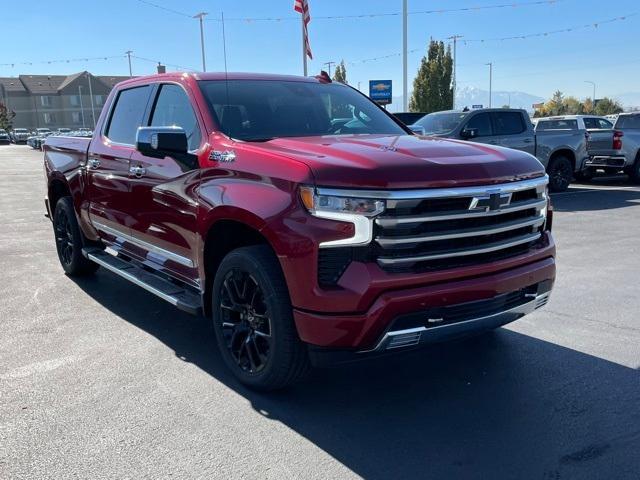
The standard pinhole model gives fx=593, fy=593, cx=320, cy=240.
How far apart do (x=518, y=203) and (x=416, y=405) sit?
1362mm

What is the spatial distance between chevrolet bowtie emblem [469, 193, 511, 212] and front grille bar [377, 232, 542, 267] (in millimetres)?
217

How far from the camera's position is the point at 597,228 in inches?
376

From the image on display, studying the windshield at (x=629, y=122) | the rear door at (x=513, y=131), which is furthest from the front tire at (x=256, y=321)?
the windshield at (x=629, y=122)

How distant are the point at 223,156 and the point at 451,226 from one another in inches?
59.2

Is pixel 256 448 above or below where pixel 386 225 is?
below

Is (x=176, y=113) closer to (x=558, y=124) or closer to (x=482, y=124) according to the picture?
(x=482, y=124)

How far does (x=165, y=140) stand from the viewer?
390cm

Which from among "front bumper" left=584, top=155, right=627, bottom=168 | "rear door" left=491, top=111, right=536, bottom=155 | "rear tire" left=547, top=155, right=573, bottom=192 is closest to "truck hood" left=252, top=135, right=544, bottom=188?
"rear door" left=491, top=111, right=536, bottom=155

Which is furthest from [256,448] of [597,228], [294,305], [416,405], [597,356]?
[597,228]

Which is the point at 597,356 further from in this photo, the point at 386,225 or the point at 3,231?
the point at 3,231

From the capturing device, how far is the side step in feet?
13.6

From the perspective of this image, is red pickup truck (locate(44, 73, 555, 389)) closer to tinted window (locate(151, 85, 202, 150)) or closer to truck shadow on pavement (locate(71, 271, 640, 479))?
tinted window (locate(151, 85, 202, 150))

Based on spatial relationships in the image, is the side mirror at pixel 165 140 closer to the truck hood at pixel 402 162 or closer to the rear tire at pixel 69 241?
the truck hood at pixel 402 162

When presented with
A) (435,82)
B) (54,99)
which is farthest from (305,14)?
(54,99)
